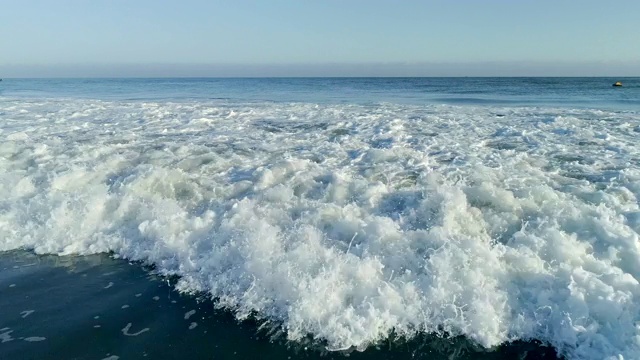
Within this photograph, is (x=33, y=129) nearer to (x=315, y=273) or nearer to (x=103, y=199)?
(x=103, y=199)

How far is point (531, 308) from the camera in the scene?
4.59 m

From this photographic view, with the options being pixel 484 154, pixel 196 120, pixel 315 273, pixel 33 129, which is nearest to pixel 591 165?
pixel 484 154

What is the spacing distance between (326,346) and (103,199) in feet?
16.7

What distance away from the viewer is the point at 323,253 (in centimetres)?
545

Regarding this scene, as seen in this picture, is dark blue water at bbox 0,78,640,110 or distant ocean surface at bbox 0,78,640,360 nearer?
distant ocean surface at bbox 0,78,640,360

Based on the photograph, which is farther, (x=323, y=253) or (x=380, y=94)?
(x=380, y=94)

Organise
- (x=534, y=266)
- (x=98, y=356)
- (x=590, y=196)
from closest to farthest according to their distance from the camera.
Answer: (x=98, y=356) → (x=534, y=266) → (x=590, y=196)

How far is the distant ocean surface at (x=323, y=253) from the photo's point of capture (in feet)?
14.2

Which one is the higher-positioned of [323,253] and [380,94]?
[380,94]

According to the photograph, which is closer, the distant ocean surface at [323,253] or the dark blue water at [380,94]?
the distant ocean surface at [323,253]

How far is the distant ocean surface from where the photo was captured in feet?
14.2

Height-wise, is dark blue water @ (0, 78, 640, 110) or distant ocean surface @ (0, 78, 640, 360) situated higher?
dark blue water @ (0, 78, 640, 110)

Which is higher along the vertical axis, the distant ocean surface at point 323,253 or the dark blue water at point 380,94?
the dark blue water at point 380,94

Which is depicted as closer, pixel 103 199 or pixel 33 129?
pixel 103 199
